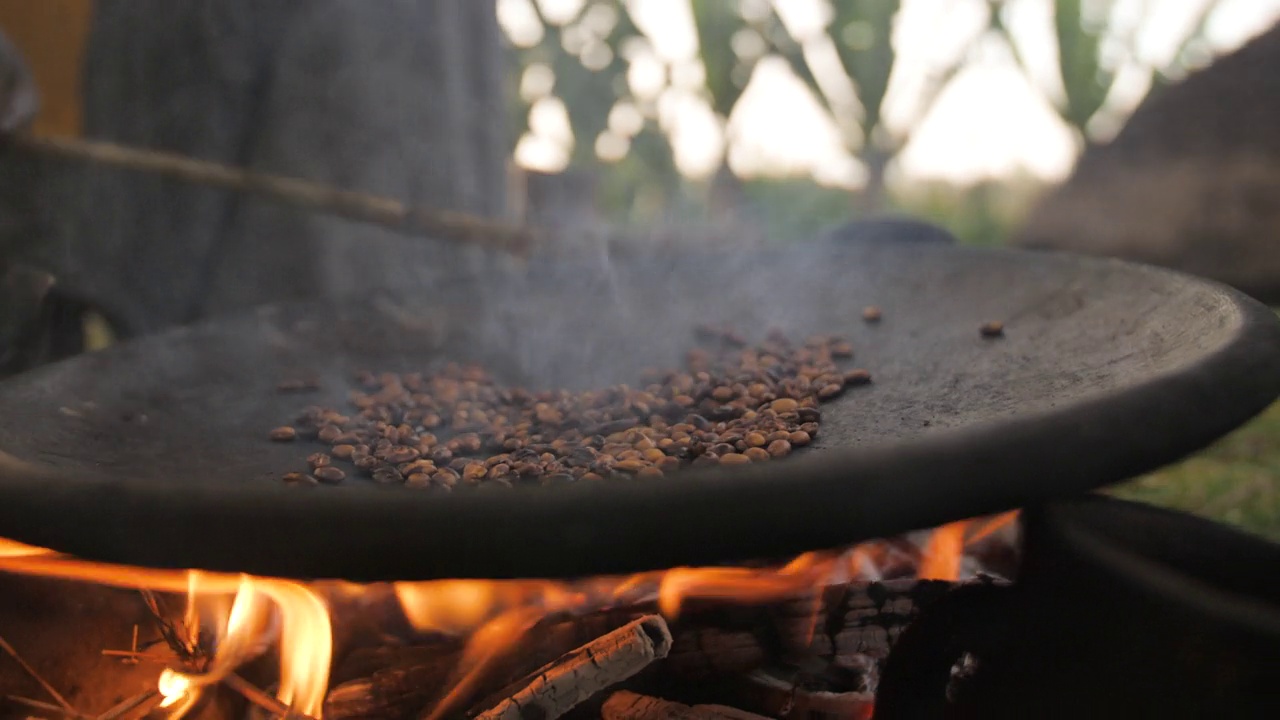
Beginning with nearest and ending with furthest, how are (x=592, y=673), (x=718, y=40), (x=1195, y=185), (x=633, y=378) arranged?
(x=592, y=673)
(x=633, y=378)
(x=1195, y=185)
(x=718, y=40)

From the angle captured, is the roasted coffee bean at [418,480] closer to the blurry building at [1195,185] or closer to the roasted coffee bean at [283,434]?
the roasted coffee bean at [283,434]

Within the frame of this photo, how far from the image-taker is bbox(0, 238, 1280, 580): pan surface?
2.69 feet

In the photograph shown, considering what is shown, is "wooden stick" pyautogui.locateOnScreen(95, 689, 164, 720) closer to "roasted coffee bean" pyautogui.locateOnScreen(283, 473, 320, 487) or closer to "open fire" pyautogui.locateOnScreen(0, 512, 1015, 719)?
"open fire" pyautogui.locateOnScreen(0, 512, 1015, 719)

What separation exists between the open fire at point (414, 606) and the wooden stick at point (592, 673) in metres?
0.07

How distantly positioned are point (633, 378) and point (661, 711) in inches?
28.1

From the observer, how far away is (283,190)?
2.07m

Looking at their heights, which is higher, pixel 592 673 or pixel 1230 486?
pixel 592 673

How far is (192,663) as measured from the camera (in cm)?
120

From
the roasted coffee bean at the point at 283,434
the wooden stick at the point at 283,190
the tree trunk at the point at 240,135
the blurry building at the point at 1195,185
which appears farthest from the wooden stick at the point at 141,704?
the blurry building at the point at 1195,185

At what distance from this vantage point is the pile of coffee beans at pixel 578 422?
1.19 metres

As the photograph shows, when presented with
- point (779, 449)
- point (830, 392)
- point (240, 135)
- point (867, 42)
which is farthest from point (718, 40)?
point (779, 449)

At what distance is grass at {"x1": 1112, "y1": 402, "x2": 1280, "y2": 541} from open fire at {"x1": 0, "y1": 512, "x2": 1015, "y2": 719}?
117cm

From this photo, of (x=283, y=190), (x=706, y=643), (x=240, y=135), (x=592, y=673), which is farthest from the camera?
(x=240, y=135)

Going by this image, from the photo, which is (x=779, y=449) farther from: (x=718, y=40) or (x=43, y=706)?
(x=718, y=40)
